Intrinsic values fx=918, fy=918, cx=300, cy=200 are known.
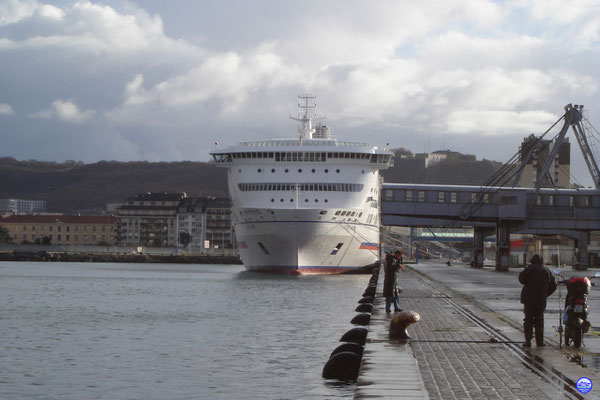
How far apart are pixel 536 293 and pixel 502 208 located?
6501 cm

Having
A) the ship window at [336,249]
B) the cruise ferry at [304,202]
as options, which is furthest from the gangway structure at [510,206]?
the ship window at [336,249]

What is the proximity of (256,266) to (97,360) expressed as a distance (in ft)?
167

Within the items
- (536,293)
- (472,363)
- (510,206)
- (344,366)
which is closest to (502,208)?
(510,206)

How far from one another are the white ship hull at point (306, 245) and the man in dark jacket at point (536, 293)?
160 ft

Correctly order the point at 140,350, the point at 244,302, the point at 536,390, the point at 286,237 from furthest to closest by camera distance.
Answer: the point at 286,237, the point at 244,302, the point at 140,350, the point at 536,390

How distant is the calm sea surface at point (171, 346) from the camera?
17422mm

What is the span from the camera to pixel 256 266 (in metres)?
72.1

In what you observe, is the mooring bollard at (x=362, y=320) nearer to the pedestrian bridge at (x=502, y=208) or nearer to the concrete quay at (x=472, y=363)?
the concrete quay at (x=472, y=363)

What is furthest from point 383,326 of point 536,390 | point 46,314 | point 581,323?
point 46,314

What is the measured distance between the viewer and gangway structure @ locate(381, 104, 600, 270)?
79062 mm

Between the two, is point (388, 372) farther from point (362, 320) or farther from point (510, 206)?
point (510, 206)

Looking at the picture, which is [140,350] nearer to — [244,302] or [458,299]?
[458,299]

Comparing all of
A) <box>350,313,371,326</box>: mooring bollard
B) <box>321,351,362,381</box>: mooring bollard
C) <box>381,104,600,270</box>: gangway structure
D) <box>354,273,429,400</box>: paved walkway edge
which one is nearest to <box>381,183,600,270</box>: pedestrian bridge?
<box>381,104,600,270</box>: gangway structure

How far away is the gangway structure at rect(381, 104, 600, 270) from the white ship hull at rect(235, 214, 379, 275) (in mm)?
9266
